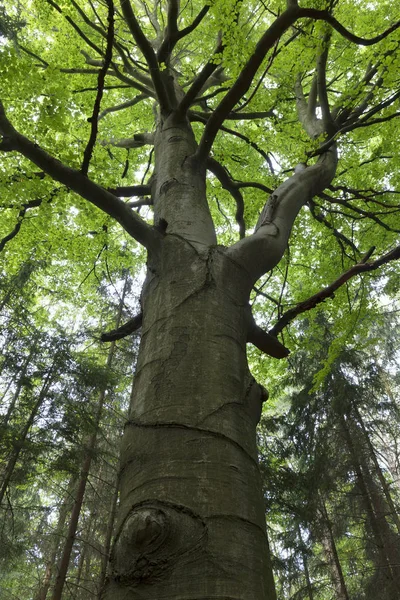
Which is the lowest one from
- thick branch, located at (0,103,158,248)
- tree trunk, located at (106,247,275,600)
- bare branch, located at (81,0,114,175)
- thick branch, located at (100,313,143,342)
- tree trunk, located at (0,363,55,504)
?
tree trunk, located at (106,247,275,600)

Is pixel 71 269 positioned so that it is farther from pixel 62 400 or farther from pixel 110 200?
pixel 110 200

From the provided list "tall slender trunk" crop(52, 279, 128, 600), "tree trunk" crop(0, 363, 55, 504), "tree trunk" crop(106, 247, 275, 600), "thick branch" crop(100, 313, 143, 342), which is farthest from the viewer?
"tall slender trunk" crop(52, 279, 128, 600)

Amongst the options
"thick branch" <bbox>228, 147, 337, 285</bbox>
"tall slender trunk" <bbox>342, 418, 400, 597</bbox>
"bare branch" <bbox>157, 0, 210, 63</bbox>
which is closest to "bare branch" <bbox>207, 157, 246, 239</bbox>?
"thick branch" <bbox>228, 147, 337, 285</bbox>

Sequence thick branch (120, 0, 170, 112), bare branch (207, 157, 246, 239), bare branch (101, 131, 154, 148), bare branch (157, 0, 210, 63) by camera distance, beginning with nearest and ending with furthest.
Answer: thick branch (120, 0, 170, 112), bare branch (207, 157, 246, 239), bare branch (157, 0, 210, 63), bare branch (101, 131, 154, 148)

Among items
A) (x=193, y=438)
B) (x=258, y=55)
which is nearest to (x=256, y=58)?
(x=258, y=55)

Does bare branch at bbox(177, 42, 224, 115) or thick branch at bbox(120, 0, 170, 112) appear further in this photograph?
bare branch at bbox(177, 42, 224, 115)

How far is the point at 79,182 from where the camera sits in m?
2.03

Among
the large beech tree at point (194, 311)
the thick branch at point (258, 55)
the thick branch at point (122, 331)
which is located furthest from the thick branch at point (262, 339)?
the thick branch at point (258, 55)

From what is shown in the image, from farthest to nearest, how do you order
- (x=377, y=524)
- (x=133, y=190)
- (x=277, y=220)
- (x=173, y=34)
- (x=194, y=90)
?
(x=377, y=524), (x=173, y=34), (x=133, y=190), (x=194, y=90), (x=277, y=220)

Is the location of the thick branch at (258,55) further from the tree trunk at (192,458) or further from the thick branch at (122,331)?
the thick branch at (122,331)

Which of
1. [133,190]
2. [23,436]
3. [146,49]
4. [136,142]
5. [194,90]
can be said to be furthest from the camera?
[23,436]

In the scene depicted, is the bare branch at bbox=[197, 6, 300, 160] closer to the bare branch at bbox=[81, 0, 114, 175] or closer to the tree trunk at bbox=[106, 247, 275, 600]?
the bare branch at bbox=[81, 0, 114, 175]

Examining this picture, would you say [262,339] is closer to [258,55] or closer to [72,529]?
[258,55]

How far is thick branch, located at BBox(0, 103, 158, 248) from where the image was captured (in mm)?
2012
